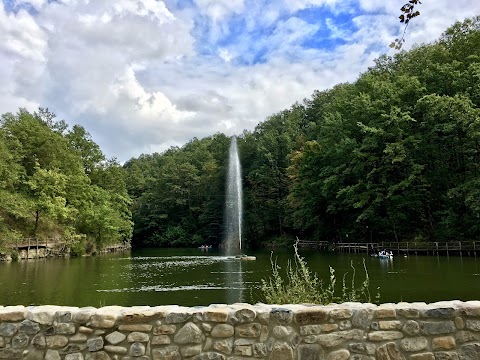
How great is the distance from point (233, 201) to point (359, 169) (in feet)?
105

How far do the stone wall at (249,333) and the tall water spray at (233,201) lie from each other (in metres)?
57.6

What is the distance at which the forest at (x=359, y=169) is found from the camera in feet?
106

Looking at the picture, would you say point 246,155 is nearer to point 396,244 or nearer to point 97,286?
point 396,244

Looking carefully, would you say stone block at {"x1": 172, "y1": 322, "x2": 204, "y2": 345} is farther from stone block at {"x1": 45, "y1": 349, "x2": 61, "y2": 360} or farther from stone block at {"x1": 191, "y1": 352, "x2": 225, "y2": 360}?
stone block at {"x1": 45, "y1": 349, "x2": 61, "y2": 360}

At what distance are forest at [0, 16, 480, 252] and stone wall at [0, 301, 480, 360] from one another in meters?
27.0

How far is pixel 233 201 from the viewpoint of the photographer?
219 feet

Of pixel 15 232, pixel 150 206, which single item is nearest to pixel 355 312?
pixel 15 232

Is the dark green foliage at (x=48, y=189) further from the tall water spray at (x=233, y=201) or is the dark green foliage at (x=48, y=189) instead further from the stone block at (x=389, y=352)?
the stone block at (x=389, y=352)

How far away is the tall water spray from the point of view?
2527 inches

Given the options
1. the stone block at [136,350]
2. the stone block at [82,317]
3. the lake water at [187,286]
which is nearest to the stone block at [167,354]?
the stone block at [136,350]

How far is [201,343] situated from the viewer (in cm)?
427

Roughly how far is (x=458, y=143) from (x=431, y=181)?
3797 mm

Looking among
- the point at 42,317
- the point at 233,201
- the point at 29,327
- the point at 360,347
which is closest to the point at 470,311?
the point at 360,347

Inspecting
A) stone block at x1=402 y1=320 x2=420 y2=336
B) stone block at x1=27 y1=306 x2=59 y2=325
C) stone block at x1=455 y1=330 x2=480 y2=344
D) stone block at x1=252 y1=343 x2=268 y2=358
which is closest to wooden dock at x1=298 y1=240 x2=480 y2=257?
stone block at x1=455 y1=330 x2=480 y2=344
